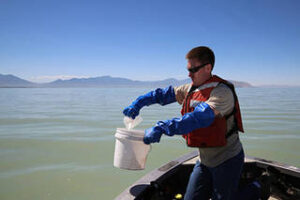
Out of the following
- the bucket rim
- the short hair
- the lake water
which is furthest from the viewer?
the lake water

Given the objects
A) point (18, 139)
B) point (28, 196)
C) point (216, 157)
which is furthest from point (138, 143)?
point (18, 139)

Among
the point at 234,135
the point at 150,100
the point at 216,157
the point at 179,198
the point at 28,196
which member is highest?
the point at 150,100

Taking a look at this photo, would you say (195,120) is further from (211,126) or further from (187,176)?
(187,176)

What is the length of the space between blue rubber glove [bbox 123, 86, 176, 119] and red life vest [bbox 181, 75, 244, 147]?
1.39ft

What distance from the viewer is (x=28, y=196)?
447 cm

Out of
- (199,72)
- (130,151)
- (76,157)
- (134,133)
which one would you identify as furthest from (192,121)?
(76,157)

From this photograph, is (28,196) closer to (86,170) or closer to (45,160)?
(86,170)

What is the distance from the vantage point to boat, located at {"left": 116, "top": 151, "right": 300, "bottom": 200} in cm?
256

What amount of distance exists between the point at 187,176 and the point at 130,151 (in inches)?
51.6

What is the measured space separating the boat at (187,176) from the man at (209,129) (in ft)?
1.91

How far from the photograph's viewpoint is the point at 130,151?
221cm

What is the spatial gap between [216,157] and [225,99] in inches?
21.3

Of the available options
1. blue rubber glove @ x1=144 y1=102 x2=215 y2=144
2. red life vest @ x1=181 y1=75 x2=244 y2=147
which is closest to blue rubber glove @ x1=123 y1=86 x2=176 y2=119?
red life vest @ x1=181 y1=75 x2=244 y2=147

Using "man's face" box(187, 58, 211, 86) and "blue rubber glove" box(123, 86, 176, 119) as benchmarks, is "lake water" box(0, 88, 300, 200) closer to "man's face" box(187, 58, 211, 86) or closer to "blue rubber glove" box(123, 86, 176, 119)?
"blue rubber glove" box(123, 86, 176, 119)
